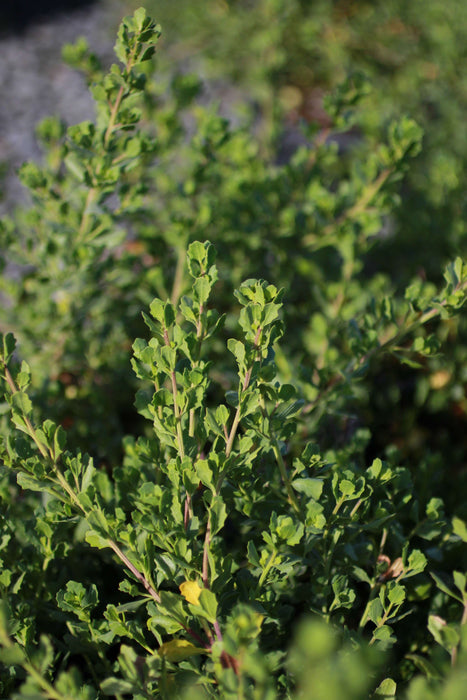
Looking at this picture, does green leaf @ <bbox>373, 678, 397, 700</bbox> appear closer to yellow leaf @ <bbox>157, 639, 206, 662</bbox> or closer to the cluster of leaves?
the cluster of leaves

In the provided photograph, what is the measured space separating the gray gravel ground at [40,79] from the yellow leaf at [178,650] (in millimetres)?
2681

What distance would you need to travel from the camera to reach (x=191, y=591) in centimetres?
98

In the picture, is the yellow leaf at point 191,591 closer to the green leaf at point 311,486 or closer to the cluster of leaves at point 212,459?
the cluster of leaves at point 212,459

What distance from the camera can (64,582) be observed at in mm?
1272

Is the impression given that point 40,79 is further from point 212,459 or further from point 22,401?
point 212,459

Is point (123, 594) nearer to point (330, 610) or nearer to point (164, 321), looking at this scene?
point (330, 610)

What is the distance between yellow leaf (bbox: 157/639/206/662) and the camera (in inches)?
38.4

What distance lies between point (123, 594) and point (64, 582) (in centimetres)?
18

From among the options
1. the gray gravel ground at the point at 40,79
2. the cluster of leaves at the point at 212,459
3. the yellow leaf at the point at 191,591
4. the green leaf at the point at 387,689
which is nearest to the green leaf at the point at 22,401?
the cluster of leaves at the point at 212,459

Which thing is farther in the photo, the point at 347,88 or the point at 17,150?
the point at 17,150

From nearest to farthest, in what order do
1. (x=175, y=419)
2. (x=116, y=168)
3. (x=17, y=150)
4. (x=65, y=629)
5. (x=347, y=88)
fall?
(x=175, y=419)
(x=65, y=629)
(x=116, y=168)
(x=347, y=88)
(x=17, y=150)

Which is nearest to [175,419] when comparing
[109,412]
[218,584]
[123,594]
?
[218,584]

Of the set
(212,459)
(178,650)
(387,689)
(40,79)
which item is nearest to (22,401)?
(212,459)

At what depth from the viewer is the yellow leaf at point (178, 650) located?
97 cm
